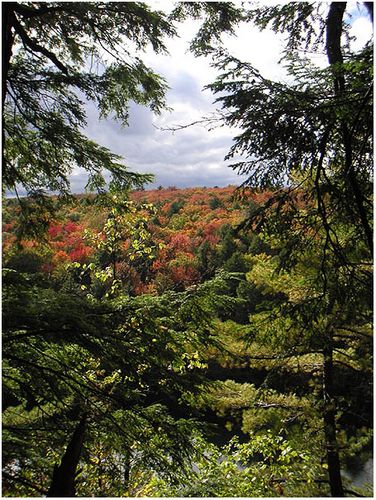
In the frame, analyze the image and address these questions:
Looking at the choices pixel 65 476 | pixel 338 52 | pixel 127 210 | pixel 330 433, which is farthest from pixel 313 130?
pixel 330 433

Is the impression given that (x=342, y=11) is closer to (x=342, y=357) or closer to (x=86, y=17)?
(x=86, y=17)

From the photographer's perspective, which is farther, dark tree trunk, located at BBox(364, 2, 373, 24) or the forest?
the forest

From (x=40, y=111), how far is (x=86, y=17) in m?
0.83

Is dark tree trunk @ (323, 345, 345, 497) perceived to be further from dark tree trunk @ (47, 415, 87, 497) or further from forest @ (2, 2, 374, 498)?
dark tree trunk @ (47, 415, 87, 497)

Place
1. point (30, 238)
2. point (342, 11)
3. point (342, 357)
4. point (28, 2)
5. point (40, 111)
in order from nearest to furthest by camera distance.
A: point (28, 2), point (342, 11), point (40, 111), point (30, 238), point (342, 357)

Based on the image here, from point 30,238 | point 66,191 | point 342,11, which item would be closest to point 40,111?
point 66,191

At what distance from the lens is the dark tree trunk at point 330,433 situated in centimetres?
463

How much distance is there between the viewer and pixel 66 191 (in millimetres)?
3539

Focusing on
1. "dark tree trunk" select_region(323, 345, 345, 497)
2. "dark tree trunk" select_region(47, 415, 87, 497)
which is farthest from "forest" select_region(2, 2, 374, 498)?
"dark tree trunk" select_region(323, 345, 345, 497)

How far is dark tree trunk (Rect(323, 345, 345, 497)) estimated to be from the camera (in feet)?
15.2

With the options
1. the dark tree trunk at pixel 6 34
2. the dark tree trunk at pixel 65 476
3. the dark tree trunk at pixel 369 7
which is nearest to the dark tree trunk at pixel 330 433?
the dark tree trunk at pixel 65 476

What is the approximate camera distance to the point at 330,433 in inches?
181

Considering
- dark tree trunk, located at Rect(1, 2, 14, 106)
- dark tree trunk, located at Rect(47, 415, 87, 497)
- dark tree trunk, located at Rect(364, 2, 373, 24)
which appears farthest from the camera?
dark tree trunk, located at Rect(1, 2, 14, 106)

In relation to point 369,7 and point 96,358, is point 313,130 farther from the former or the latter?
point 96,358
